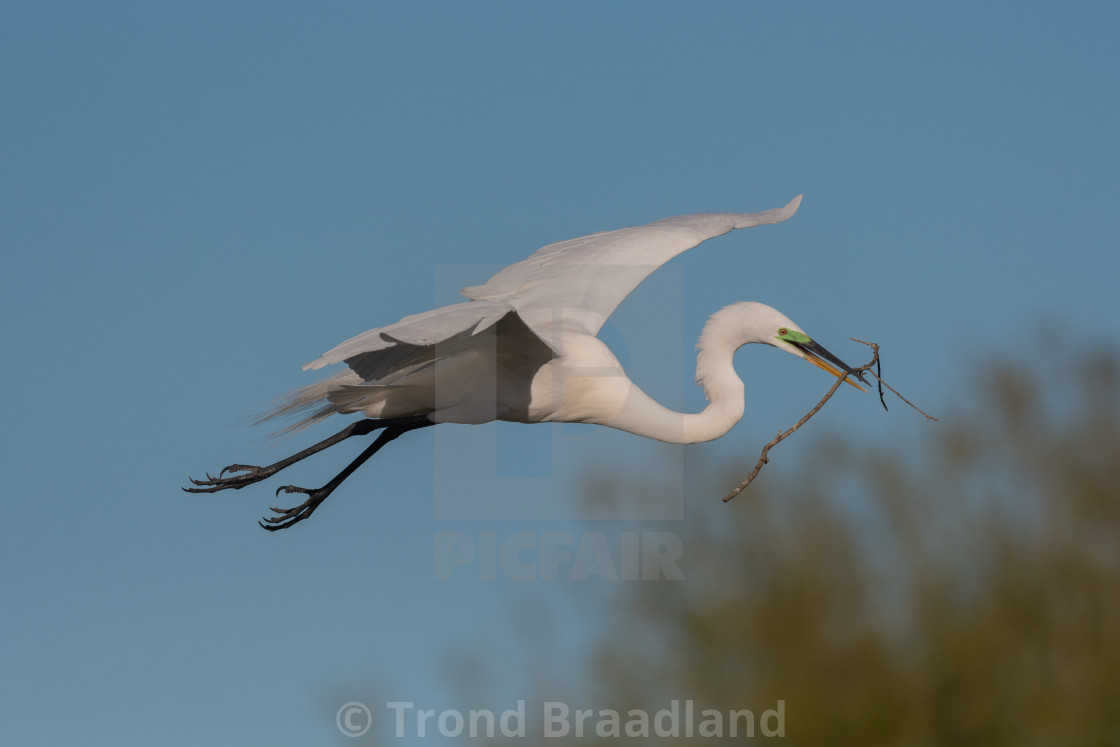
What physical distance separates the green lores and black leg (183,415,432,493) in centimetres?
224

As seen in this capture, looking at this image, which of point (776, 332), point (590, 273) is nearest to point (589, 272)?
point (590, 273)

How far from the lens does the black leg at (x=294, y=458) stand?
8172 mm

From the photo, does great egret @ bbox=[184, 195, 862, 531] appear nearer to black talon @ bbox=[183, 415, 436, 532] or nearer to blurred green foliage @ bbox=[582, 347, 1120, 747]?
black talon @ bbox=[183, 415, 436, 532]

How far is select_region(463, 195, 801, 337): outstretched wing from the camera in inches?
320

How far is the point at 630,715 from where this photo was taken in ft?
40.5

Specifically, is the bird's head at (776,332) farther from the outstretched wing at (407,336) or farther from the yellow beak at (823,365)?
the outstretched wing at (407,336)

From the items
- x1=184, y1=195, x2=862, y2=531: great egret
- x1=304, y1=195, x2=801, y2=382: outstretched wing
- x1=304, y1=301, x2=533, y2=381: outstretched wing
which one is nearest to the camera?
x1=304, y1=301, x2=533, y2=381: outstretched wing

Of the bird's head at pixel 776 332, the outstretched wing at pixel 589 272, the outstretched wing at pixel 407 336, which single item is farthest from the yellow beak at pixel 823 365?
the outstretched wing at pixel 407 336

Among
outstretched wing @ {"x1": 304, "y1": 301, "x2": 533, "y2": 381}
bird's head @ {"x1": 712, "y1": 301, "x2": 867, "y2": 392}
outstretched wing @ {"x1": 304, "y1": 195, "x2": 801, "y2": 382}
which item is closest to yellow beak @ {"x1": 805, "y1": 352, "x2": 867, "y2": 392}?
bird's head @ {"x1": 712, "y1": 301, "x2": 867, "y2": 392}

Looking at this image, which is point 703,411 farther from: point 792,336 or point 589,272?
point 589,272

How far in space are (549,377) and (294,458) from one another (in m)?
1.74

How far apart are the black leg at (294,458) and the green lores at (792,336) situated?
2.24 meters

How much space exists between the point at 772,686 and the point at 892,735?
1.18 meters

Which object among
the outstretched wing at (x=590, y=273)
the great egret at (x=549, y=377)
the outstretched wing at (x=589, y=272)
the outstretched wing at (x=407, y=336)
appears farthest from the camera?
the outstretched wing at (x=590, y=273)
